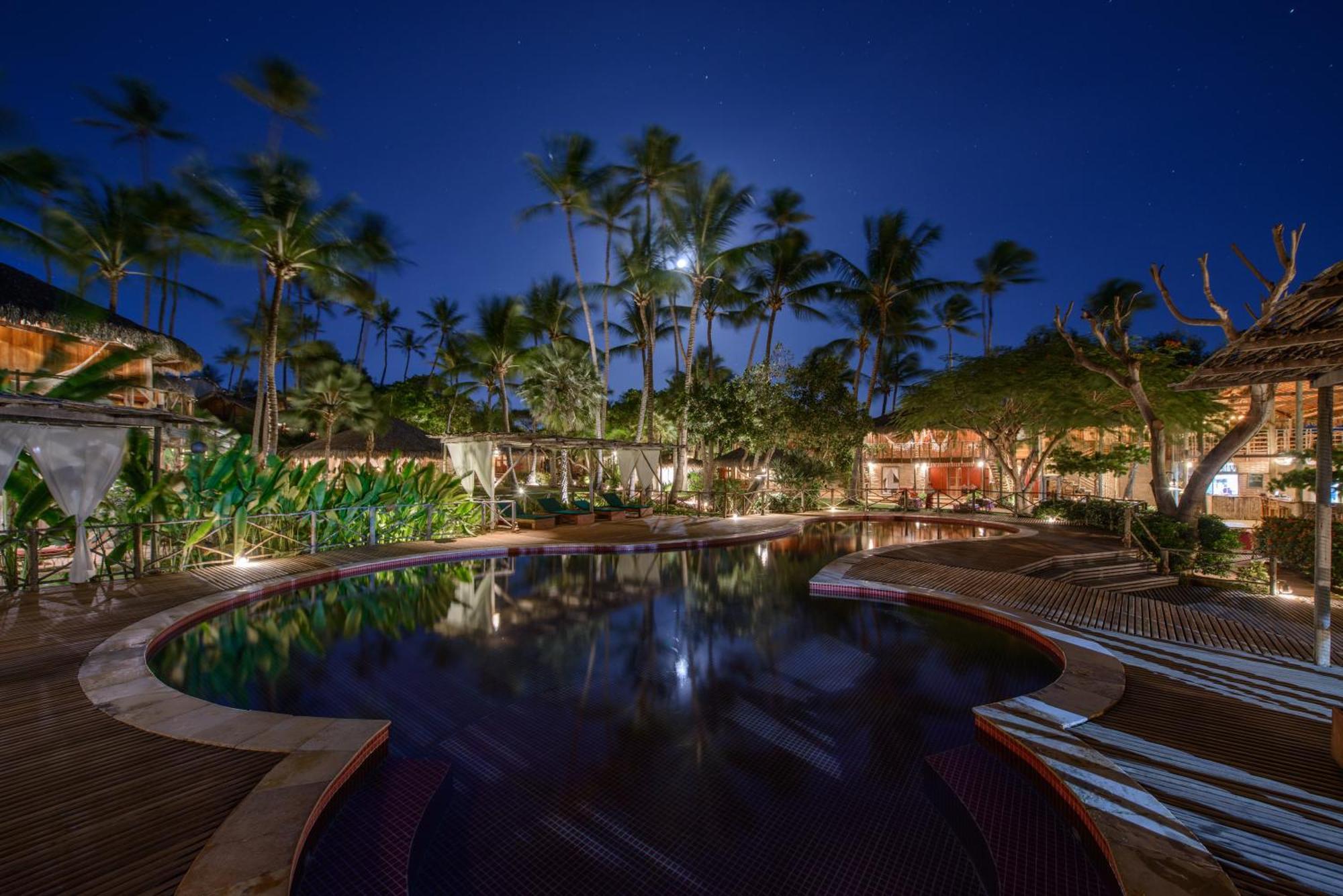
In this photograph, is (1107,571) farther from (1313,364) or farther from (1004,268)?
(1004,268)

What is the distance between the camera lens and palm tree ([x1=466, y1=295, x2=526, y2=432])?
26.9 m

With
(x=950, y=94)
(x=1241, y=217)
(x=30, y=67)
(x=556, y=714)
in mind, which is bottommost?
(x=556, y=714)

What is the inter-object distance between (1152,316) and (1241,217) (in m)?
17.0

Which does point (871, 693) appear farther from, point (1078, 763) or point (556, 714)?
point (556, 714)

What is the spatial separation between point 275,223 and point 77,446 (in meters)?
8.87

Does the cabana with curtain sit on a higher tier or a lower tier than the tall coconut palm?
lower

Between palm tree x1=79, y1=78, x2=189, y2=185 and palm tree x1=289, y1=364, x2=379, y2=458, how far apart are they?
840 centimetres

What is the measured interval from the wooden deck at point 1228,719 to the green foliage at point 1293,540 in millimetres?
1234

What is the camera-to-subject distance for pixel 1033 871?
287 centimetres

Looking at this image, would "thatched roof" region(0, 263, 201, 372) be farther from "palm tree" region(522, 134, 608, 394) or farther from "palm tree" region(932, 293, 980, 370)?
"palm tree" region(932, 293, 980, 370)

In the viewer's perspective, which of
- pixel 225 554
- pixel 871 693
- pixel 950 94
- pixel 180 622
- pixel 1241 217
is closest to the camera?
pixel 871 693

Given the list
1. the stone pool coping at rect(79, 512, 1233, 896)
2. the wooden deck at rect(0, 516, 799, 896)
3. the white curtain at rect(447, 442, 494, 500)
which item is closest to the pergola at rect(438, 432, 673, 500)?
the white curtain at rect(447, 442, 494, 500)

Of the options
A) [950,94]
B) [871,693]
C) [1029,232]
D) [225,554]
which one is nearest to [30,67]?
[225,554]

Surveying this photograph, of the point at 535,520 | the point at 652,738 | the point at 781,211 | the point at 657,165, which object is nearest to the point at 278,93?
the point at 657,165
